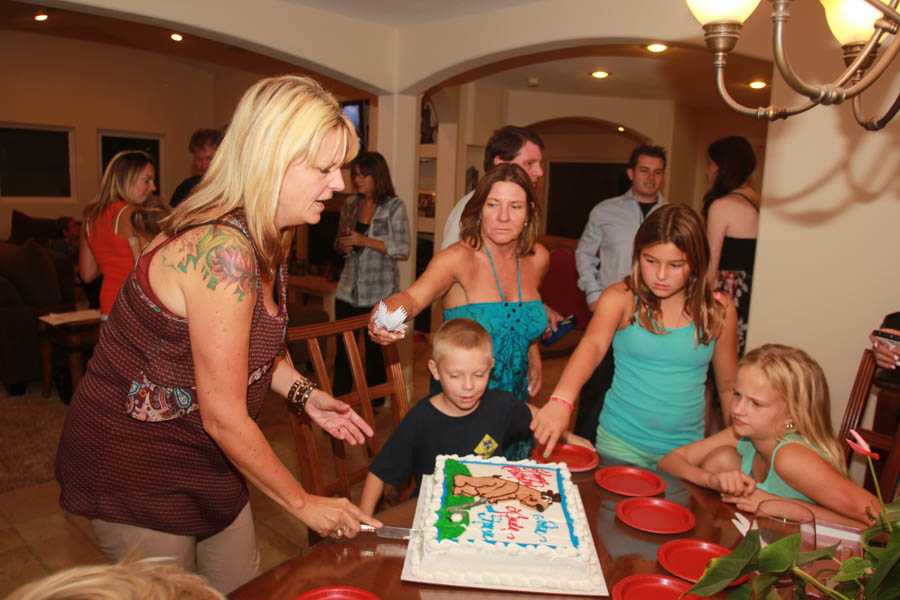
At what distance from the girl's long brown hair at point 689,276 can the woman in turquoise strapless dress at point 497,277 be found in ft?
1.12

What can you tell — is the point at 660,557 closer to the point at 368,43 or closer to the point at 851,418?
the point at 851,418

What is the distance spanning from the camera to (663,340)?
1874 mm

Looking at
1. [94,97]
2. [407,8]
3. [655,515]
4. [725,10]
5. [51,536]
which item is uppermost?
[94,97]

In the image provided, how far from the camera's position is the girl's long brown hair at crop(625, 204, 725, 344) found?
181 cm

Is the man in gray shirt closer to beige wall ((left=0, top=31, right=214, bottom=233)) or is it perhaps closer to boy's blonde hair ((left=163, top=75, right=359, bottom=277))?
boy's blonde hair ((left=163, top=75, right=359, bottom=277))

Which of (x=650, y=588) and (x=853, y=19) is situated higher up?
(x=853, y=19)

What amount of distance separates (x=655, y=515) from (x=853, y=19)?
1093 mm

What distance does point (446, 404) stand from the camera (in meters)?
1.68

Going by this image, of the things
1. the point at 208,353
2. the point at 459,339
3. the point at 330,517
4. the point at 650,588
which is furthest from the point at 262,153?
the point at 650,588

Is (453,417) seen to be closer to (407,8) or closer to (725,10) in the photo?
(725,10)

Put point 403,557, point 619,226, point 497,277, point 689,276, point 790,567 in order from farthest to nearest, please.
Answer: point 619,226 < point 497,277 < point 689,276 < point 403,557 < point 790,567

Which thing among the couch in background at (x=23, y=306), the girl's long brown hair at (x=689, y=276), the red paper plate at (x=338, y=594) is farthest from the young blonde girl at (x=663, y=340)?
the couch in background at (x=23, y=306)

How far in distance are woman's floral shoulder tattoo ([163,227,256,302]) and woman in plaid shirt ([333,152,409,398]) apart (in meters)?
2.70

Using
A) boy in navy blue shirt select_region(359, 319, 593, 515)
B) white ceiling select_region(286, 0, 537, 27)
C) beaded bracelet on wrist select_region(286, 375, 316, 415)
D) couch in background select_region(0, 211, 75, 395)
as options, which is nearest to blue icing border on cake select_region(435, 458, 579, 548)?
boy in navy blue shirt select_region(359, 319, 593, 515)
